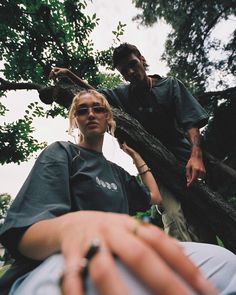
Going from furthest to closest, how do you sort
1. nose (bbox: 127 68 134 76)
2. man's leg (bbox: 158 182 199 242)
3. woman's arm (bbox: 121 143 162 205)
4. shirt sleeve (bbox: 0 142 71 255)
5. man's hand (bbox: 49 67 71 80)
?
man's hand (bbox: 49 67 71 80)
nose (bbox: 127 68 134 76)
man's leg (bbox: 158 182 199 242)
woman's arm (bbox: 121 143 162 205)
shirt sleeve (bbox: 0 142 71 255)

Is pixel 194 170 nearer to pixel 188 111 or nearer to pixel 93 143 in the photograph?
pixel 188 111

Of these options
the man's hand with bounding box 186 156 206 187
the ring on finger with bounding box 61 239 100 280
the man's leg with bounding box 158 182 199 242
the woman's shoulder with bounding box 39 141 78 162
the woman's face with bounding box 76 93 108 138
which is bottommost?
the man's leg with bounding box 158 182 199 242

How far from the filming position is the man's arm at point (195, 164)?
112 inches

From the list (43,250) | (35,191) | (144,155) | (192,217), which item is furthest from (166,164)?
(43,250)

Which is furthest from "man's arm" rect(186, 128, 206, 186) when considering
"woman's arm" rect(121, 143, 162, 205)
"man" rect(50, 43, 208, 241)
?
"woman's arm" rect(121, 143, 162, 205)

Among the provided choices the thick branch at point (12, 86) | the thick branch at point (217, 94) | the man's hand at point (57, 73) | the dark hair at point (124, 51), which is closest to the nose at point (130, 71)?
the dark hair at point (124, 51)

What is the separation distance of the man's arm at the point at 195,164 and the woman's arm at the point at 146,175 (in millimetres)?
531

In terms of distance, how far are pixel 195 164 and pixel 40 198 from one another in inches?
83.1

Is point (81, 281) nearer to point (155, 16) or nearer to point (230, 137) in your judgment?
point (230, 137)

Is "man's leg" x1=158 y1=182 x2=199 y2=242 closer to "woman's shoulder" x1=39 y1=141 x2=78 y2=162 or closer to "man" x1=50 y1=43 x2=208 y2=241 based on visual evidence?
"man" x1=50 y1=43 x2=208 y2=241

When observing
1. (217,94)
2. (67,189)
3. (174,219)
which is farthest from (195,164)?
(217,94)

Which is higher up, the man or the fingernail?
the man

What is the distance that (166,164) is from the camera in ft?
9.87

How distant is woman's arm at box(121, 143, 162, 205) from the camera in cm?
227
